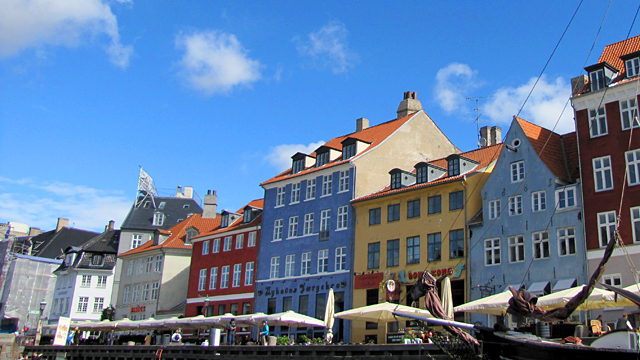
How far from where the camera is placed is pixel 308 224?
4706 cm

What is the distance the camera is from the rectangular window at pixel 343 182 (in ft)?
148

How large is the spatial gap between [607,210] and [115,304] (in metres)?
49.5

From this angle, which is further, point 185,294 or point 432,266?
point 185,294

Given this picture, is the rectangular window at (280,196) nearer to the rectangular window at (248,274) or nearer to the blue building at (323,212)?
the blue building at (323,212)

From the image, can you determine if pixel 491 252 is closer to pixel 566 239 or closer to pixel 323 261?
pixel 566 239

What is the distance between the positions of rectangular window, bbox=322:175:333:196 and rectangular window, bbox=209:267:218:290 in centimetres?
1292

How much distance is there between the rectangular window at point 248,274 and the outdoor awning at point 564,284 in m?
25.3

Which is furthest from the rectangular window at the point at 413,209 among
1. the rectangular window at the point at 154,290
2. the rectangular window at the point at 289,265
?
the rectangular window at the point at 154,290

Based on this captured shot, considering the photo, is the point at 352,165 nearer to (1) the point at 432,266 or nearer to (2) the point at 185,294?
(1) the point at 432,266

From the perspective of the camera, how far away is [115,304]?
64812 mm

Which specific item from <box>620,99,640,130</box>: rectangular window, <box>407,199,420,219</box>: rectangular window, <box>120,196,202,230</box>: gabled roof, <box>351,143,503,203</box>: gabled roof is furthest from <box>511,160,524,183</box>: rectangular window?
<box>120,196,202,230</box>: gabled roof

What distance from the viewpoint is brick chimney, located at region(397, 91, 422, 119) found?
5272 cm

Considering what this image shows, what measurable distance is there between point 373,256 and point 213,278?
57.8 feet

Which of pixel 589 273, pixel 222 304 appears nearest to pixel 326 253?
pixel 222 304
